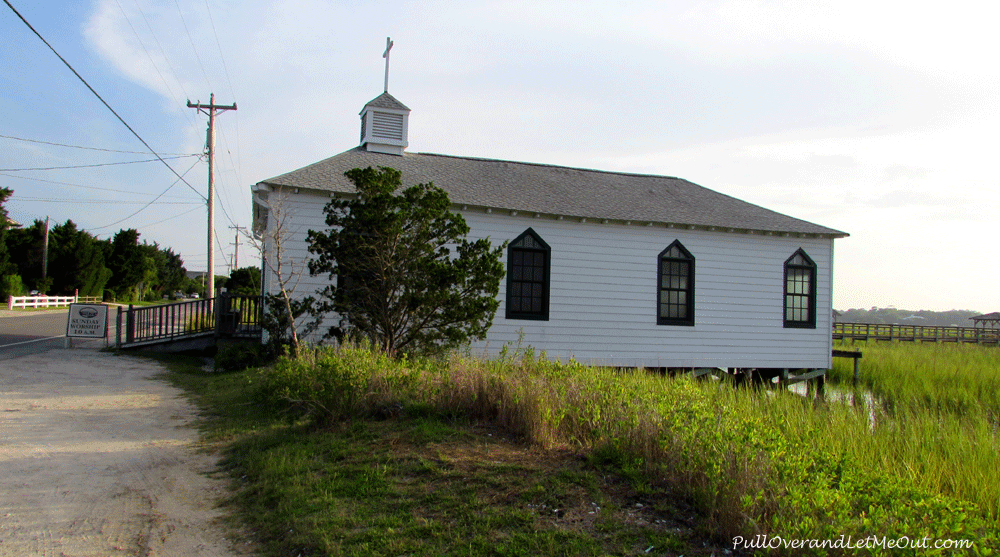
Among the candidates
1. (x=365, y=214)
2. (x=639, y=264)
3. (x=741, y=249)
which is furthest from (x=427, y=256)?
(x=741, y=249)

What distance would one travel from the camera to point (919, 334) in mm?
42250

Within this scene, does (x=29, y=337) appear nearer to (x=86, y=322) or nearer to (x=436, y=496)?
(x=86, y=322)

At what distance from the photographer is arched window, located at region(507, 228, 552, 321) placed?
51.4ft

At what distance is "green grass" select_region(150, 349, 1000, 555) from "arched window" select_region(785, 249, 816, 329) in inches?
390

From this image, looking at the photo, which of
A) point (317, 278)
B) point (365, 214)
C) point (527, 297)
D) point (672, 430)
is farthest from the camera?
point (527, 297)

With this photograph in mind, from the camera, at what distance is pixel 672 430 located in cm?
534

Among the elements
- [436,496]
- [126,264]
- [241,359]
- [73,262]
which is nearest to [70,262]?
[73,262]

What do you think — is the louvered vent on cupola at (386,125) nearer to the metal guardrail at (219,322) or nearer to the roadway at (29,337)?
the metal guardrail at (219,322)

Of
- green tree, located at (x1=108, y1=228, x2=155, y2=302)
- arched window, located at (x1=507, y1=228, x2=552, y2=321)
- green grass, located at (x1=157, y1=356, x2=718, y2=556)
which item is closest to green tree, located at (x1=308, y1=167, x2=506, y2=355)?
green grass, located at (x1=157, y1=356, x2=718, y2=556)

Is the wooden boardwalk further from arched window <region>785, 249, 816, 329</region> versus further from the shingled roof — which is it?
the shingled roof

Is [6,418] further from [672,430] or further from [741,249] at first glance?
[741,249]

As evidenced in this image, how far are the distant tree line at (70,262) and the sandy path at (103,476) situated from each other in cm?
3512

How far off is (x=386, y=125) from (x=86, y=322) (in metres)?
9.73

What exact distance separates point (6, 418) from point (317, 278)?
21.5 ft
